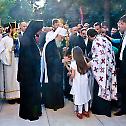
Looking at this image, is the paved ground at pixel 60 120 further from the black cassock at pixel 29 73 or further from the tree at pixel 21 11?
the tree at pixel 21 11

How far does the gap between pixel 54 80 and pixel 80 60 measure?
3.77ft

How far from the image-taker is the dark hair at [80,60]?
7.46 m

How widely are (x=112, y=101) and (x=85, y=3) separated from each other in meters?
16.6

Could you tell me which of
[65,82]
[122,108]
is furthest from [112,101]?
[65,82]

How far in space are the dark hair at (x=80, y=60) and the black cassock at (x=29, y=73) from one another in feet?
2.72

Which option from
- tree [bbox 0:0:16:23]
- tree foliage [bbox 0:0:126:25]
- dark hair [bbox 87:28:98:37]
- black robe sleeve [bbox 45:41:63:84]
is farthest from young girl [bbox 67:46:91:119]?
tree [bbox 0:0:16:23]

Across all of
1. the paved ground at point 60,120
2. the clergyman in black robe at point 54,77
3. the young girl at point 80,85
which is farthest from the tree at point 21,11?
Answer: the young girl at point 80,85

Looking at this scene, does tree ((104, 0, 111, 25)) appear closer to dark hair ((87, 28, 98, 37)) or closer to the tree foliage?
the tree foliage

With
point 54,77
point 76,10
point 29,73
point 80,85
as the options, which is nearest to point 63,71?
point 54,77

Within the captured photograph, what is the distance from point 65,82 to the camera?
9336 millimetres

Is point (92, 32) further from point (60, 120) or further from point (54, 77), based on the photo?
point (60, 120)

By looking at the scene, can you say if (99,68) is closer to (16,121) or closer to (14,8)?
(16,121)

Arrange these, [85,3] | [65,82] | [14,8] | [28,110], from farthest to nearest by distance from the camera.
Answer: [14,8] → [85,3] → [65,82] → [28,110]

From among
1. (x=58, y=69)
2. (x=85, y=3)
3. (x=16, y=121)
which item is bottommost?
(x=16, y=121)
